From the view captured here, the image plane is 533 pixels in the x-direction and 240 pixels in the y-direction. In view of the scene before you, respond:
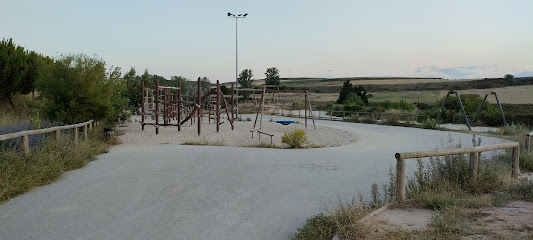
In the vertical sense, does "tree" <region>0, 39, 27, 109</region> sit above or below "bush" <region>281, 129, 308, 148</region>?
above

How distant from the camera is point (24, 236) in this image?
577 cm

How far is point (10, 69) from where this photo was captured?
2820 cm

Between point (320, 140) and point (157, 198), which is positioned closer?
point (157, 198)

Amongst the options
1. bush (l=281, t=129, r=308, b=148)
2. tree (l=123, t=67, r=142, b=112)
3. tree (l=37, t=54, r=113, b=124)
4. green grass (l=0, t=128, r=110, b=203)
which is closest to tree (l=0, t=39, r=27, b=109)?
tree (l=123, t=67, r=142, b=112)

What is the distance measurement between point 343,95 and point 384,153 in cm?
4035

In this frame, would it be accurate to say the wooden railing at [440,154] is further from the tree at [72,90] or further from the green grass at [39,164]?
the tree at [72,90]

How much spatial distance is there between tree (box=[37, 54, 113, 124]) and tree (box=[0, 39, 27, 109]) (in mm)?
11790

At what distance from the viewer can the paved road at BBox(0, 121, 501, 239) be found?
237 inches

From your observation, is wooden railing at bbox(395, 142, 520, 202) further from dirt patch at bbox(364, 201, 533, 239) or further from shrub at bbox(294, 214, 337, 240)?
shrub at bbox(294, 214, 337, 240)

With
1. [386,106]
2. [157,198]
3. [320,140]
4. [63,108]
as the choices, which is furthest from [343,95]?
[157,198]

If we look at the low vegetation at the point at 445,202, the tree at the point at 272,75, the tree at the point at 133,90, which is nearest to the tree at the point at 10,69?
the tree at the point at 133,90

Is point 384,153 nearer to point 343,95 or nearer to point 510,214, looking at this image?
point 510,214

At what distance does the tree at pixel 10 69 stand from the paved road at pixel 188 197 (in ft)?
61.7

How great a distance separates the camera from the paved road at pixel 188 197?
6.02 m
